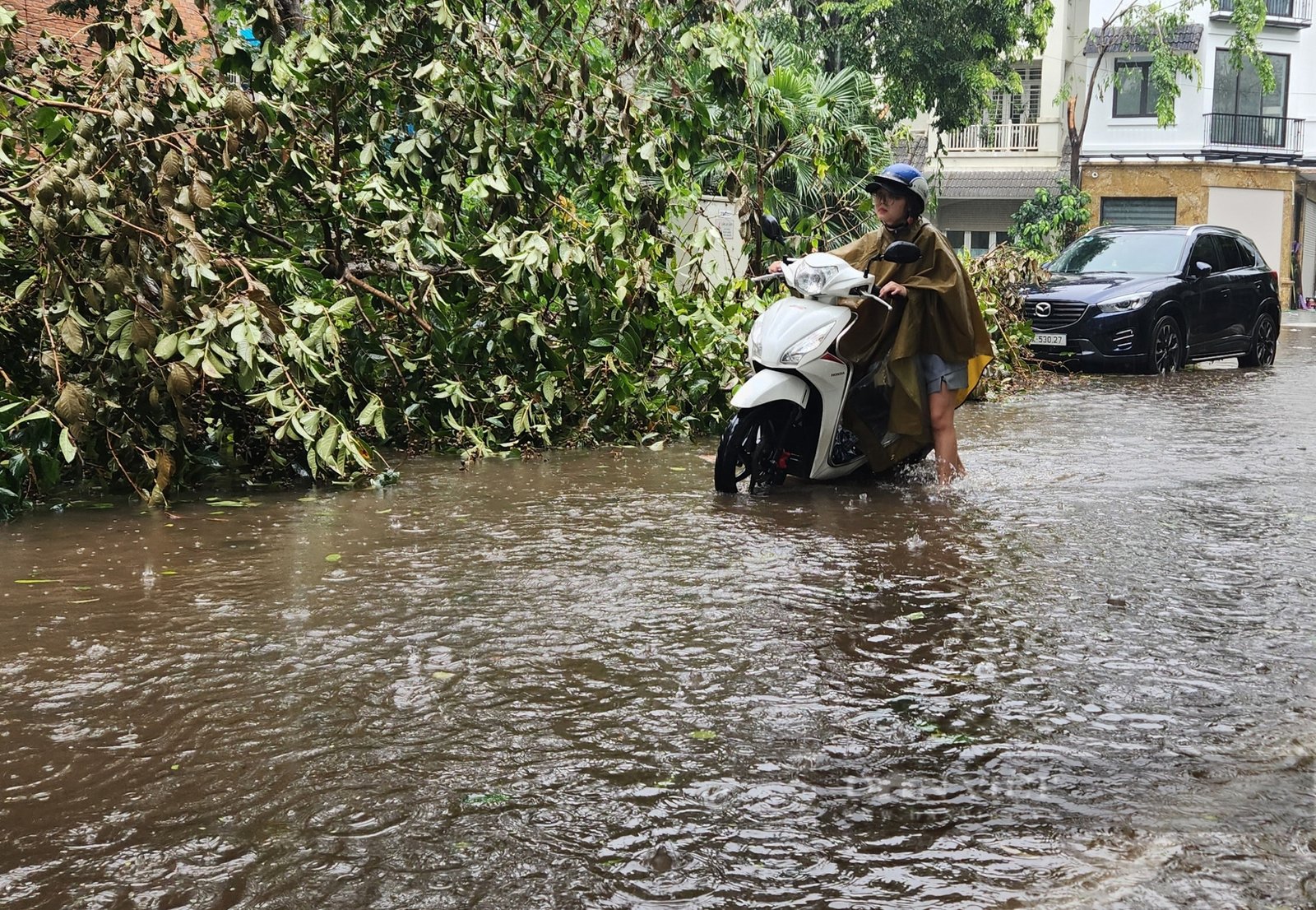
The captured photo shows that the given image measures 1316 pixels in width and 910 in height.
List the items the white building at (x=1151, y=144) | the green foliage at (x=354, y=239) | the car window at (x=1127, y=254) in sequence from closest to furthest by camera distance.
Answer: the green foliage at (x=354, y=239) → the car window at (x=1127, y=254) → the white building at (x=1151, y=144)

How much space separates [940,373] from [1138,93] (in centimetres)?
4189

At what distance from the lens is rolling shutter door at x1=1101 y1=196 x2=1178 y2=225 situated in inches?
1833

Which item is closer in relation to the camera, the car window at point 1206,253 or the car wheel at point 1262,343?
the car window at point 1206,253

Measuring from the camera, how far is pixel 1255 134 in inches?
1853

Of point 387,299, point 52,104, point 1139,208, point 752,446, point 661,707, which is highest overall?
point 1139,208

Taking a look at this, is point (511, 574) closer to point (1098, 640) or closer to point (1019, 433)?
point (1098, 640)

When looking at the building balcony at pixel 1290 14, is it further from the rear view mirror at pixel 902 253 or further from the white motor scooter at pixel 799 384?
the rear view mirror at pixel 902 253

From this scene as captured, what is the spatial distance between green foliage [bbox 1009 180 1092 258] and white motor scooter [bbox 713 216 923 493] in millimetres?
33627

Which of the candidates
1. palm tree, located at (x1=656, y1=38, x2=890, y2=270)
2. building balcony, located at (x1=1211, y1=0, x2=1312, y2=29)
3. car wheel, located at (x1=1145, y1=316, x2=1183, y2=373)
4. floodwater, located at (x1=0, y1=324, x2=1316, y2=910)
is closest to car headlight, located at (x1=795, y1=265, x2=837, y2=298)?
floodwater, located at (x1=0, y1=324, x2=1316, y2=910)

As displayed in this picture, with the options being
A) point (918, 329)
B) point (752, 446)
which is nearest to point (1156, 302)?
point (918, 329)

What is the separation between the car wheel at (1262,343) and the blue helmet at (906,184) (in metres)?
13.0

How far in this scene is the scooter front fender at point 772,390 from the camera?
768 cm

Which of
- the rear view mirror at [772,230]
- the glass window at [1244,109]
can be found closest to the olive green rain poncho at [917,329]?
the rear view mirror at [772,230]

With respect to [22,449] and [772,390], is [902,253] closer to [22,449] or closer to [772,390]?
[772,390]
